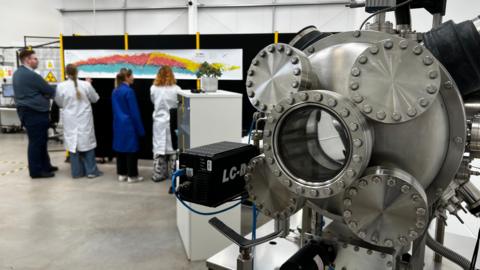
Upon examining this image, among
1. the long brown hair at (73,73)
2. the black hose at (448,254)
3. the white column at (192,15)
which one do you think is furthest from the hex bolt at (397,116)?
the white column at (192,15)

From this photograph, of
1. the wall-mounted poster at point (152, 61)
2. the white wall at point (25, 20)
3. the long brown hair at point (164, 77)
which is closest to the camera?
the long brown hair at point (164, 77)

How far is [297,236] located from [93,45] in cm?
474

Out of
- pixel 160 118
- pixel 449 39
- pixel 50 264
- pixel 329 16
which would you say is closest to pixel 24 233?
pixel 50 264

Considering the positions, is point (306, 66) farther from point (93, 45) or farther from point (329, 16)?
point (329, 16)

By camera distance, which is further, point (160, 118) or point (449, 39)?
point (160, 118)

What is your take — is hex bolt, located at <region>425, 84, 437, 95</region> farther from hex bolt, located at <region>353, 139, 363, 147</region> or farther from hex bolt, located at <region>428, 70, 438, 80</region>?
hex bolt, located at <region>353, 139, 363, 147</region>

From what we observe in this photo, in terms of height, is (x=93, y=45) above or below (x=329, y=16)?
below

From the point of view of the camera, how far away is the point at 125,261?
2.69 m

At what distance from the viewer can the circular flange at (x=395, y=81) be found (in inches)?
25.0

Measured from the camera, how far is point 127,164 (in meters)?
4.59

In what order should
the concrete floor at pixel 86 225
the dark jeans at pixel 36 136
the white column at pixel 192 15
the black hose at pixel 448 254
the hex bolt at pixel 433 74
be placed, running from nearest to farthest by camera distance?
the hex bolt at pixel 433 74, the black hose at pixel 448 254, the concrete floor at pixel 86 225, the dark jeans at pixel 36 136, the white column at pixel 192 15

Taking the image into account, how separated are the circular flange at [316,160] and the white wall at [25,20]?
9.55 m

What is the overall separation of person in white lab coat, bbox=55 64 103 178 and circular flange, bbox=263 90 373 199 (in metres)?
4.33

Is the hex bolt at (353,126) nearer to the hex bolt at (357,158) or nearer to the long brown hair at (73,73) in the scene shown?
the hex bolt at (357,158)
